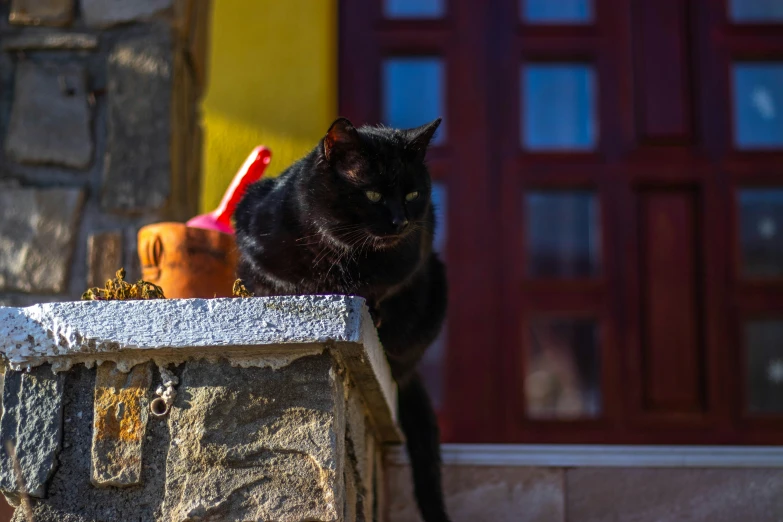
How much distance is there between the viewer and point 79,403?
1.69 meters

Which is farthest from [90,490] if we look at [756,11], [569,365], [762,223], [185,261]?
[756,11]

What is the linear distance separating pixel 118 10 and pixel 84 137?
43 centimetres

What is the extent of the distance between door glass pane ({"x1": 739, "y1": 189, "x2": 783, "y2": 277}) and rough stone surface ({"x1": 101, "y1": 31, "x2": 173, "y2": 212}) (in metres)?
2.01

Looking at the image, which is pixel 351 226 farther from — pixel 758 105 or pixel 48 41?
pixel 758 105

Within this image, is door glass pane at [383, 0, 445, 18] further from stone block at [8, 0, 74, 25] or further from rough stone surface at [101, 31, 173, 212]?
stone block at [8, 0, 74, 25]

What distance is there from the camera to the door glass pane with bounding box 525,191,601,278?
10.5 feet

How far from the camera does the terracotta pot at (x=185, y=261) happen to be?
2.13 m

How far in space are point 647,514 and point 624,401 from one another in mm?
595

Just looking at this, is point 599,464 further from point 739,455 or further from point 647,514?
point 739,455

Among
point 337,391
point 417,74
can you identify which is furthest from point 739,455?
point 417,74

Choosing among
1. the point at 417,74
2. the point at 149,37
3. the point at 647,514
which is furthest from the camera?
the point at 417,74

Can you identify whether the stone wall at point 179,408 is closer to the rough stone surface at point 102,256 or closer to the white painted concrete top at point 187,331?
the white painted concrete top at point 187,331

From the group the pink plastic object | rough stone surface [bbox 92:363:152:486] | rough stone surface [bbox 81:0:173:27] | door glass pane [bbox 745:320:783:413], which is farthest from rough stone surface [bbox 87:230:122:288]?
door glass pane [bbox 745:320:783:413]

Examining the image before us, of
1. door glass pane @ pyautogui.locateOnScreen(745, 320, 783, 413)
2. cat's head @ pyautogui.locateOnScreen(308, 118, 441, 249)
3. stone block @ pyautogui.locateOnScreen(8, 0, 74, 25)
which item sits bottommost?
door glass pane @ pyautogui.locateOnScreen(745, 320, 783, 413)
